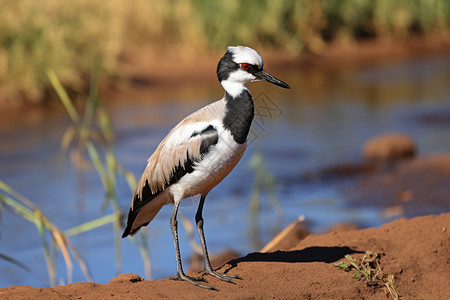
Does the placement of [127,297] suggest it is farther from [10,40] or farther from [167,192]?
[10,40]

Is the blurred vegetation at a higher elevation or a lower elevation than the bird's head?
higher

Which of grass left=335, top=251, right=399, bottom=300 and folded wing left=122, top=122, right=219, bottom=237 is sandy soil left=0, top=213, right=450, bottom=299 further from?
folded wing left=122, top=122, right=219, bottom=237

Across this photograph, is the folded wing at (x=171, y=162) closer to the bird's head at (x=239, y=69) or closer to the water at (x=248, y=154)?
the bird's head at (x=239, y=69)

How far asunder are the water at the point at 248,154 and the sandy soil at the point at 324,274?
843 millimetres

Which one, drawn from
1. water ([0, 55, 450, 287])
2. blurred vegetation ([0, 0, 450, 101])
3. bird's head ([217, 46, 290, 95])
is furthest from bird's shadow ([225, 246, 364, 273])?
blurred vegetation ([0, 0, 450, 101])

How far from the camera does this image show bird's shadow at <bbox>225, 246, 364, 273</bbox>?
15.5 ft

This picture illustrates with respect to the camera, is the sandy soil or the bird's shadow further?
the bird's shadow

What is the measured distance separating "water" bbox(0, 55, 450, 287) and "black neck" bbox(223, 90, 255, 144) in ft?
1.10

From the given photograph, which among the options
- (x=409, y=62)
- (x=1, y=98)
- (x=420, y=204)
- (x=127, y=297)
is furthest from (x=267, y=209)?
(x=409, y=62)

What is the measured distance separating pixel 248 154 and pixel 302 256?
656cm

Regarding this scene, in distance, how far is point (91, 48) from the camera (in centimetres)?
1552

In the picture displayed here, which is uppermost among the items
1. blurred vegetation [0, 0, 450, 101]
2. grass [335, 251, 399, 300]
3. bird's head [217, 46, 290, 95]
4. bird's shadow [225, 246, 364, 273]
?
blurred vegetation [0, 0, 450, 101]

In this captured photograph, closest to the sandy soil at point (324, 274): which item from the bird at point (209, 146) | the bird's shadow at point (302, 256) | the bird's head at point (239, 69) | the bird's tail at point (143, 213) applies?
the bird's shadow at point (302, 256)

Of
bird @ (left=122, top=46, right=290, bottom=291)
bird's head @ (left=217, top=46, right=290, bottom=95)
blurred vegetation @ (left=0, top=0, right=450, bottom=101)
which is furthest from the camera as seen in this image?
blurred vegetation @ (left=0, top=0, right=450, bottom=101)
